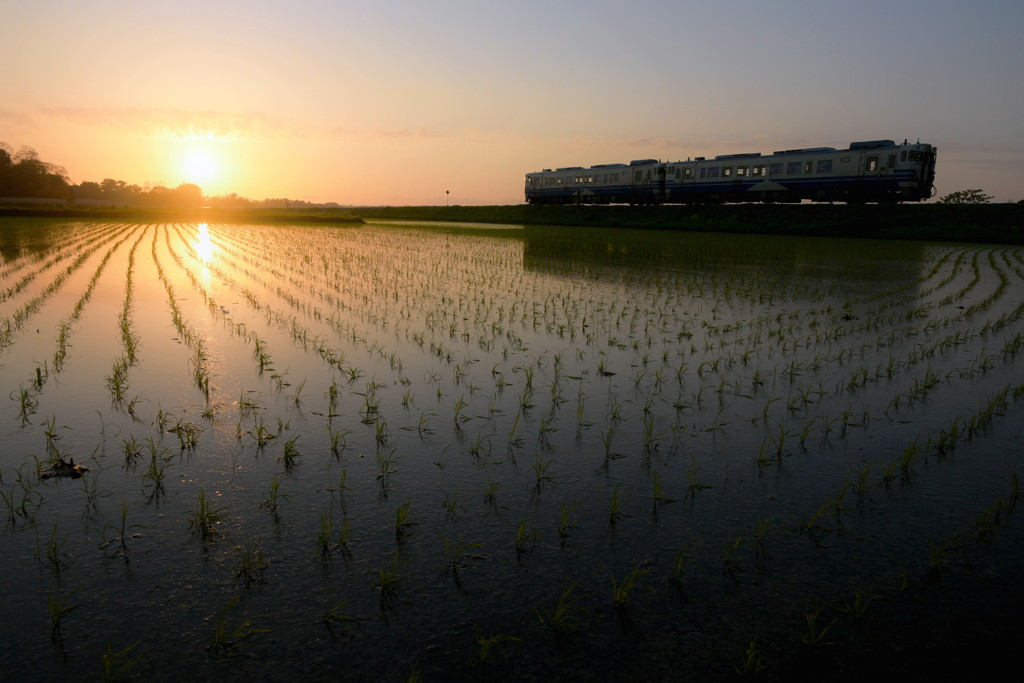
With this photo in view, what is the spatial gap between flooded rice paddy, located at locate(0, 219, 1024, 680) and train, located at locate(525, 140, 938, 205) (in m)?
34.9

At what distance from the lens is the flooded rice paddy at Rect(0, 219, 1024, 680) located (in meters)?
3.29

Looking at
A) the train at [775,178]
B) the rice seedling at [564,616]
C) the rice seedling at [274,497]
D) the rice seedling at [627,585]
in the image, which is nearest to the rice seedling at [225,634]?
the rice seedling at [274,497]

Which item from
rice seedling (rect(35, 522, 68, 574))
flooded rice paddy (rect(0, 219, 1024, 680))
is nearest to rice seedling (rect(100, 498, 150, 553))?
flooded rice paddy (rect(0, 219, 1024, 680))

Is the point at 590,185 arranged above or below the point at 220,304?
above

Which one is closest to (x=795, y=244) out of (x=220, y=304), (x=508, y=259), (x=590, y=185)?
(x=508, y=259)

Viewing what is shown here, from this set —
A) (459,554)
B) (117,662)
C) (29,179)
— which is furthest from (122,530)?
A: (29,179)

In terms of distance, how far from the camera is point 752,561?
13.3 ft

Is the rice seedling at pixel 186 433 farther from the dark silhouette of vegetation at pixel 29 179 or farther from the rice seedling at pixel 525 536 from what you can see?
the dark silhouette of vegetation at pixel 29 179

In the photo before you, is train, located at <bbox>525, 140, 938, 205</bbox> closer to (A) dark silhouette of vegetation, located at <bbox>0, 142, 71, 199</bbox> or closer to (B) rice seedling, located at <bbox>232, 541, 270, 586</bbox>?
(B) rice seedling, located at <bbox>232, 541, 270, 586</bbox>

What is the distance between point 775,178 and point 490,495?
155ft

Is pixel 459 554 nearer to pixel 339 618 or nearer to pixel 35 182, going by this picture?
pixel 339 618

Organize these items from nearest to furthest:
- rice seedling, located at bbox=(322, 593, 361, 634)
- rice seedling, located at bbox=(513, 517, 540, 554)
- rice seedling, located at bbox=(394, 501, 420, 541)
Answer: rice seedling, located at bbox=(322, 593, 361, 634) → rice seedling, located at bbox=(513, 517, 540, 554) → rice seedling, located at bbox=(394, 501, 420, 541)

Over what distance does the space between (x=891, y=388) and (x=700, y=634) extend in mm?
6398

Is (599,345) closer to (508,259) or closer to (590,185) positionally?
(508,259)
